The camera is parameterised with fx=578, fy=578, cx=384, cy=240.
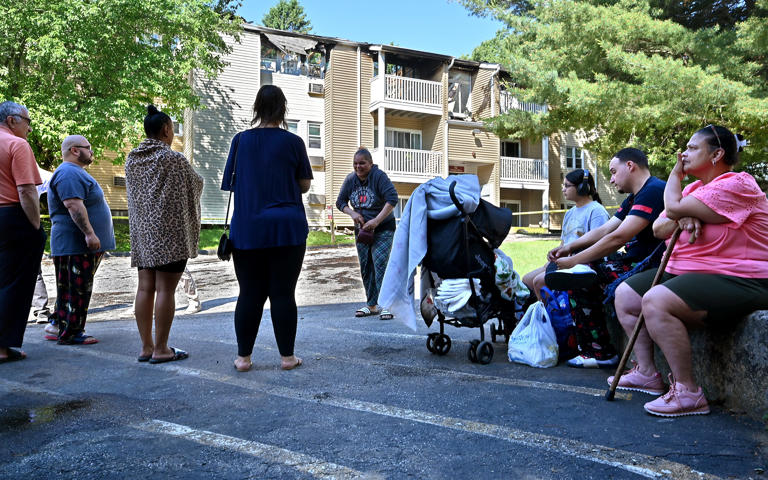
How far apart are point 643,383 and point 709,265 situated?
2.97ft

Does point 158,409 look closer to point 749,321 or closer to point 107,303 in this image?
point 749,321

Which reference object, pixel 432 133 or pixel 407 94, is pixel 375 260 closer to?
pixel 407 94

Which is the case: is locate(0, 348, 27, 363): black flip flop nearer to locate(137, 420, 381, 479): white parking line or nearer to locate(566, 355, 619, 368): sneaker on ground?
locate(137, 420, 381, 479): white parking line

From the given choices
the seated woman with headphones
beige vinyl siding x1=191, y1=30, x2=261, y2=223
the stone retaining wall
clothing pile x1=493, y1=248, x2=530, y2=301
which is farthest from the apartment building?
the stone retaining wall

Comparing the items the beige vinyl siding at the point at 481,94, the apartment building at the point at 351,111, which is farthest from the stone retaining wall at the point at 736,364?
the beige vinyl siding at the point at 481,94

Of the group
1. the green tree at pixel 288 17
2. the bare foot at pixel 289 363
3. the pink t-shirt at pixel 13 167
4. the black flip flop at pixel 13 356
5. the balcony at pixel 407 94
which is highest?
the green tree at pixel 288 17

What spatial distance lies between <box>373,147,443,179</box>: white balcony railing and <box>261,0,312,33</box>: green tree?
29.7 meters

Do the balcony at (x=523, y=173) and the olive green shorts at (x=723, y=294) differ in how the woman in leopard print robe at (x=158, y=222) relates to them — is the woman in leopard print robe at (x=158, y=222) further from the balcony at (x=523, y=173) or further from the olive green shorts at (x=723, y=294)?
the balcony at (x=523, y=173)

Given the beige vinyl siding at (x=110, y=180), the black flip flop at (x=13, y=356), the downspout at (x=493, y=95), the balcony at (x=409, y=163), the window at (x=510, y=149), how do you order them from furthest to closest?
the window at (x=510, y=149), the downspout at (x=493, y=95), the balcony at (x=409, y=163), the beige vinyl siding at (x=110, y=180), the black flip flop at (x=13, y=356)

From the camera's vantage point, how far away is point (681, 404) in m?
3.15

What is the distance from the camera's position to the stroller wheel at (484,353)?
4492 mm

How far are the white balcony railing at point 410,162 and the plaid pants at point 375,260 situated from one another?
19.1 metres

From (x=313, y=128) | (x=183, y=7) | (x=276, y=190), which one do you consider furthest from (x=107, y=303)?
(x=313, y=128)

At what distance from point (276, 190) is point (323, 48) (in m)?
24.8
